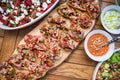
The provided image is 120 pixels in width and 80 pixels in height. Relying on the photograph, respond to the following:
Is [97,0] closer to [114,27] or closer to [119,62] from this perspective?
[114,27]

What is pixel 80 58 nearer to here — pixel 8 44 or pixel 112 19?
pixel 112 19

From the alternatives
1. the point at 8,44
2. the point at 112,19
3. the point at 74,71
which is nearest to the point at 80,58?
the point at 74,71

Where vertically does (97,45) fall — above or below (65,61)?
above

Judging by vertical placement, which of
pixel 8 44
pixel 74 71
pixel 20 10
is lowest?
pixel 74 71

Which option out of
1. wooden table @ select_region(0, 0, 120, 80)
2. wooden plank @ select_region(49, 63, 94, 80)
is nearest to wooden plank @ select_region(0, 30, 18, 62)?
wooden table @ select_region(0, 0, 120, 80)

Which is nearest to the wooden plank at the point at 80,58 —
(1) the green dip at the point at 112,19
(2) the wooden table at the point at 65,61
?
(2) the wooden table at the point at 65,61

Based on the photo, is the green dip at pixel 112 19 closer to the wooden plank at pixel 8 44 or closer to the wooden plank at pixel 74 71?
the wooden plank at pixel 74 71
